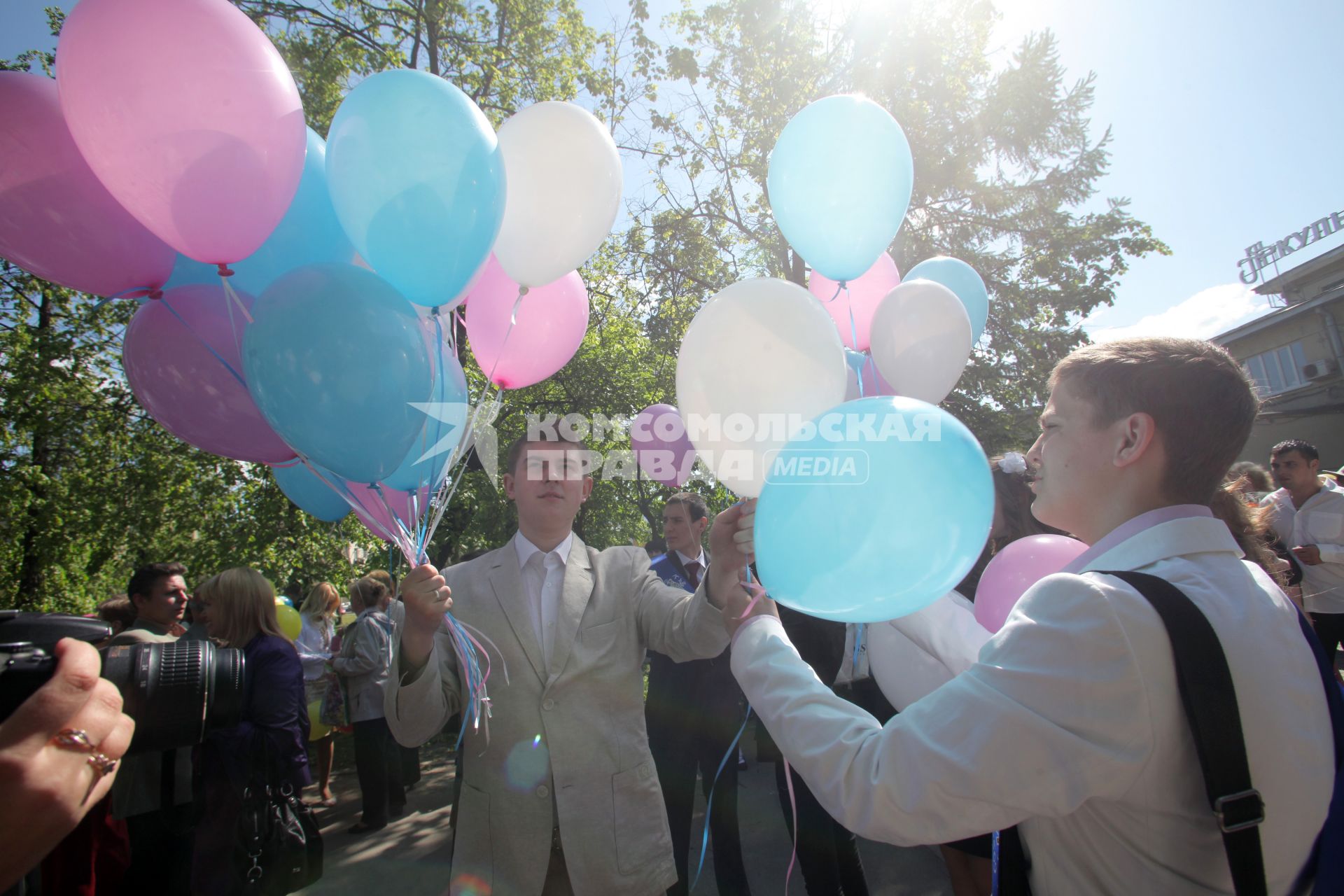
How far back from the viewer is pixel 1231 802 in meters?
0.82

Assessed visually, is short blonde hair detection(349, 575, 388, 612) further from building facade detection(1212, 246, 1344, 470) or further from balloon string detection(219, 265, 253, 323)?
building facade detection(1212, 246, 1344, 470)

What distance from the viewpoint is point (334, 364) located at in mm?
1727

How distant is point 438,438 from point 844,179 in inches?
67.0

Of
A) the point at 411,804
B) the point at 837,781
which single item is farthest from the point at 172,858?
the point at 837,781

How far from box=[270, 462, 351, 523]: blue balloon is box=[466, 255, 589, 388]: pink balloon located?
950mm

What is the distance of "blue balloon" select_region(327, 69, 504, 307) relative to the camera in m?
1.83

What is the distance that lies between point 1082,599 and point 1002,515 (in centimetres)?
196

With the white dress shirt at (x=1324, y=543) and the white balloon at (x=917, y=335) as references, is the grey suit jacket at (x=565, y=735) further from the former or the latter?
the white dress shirt at (x=1324, y=543)

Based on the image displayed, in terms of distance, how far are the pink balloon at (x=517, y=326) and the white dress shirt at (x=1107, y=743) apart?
79.0 inches

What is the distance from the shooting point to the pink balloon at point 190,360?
2053 millimetres

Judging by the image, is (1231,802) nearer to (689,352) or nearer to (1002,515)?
(689,352)

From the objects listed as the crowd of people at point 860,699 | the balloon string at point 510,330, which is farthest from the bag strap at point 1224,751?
the balloon string at point 510,330

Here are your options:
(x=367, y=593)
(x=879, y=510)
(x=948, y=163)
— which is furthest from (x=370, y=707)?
(x=948, y=163)

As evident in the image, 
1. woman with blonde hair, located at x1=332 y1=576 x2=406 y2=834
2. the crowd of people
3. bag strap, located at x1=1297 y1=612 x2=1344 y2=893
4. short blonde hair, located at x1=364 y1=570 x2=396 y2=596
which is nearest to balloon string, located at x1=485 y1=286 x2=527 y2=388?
the crowd of people
